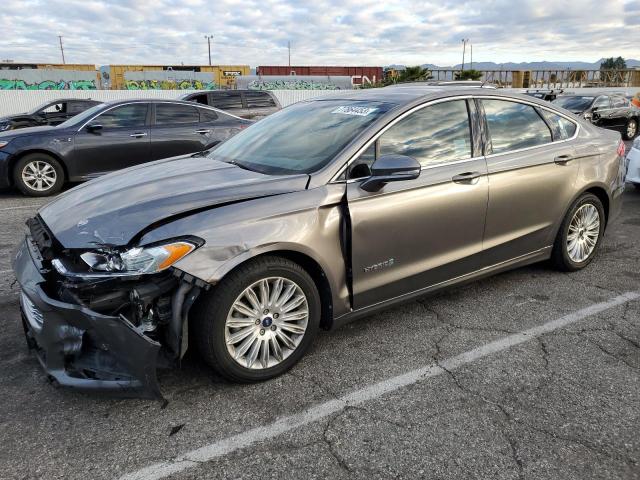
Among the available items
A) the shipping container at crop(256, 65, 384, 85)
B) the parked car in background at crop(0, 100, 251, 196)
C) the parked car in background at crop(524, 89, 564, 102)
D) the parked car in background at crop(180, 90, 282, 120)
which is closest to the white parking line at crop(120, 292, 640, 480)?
the parked car in background at crop(0, 100, 251, 196)

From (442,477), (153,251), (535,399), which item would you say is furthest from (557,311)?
(153,251)

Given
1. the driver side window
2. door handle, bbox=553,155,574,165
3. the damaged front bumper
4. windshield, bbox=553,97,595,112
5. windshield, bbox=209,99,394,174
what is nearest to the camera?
the damaged front bumper

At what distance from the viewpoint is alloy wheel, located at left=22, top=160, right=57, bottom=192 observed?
27.8ft

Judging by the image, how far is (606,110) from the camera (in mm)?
16500

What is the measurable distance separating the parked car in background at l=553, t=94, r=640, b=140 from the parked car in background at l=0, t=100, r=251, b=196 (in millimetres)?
11016

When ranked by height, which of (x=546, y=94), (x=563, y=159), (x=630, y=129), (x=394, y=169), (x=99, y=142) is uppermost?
(x=546, y=94)

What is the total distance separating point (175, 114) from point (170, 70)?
44.4m

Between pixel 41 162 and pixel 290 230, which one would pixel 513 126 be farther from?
pixel 41 162

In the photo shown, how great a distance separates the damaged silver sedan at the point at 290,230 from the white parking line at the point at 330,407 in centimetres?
36

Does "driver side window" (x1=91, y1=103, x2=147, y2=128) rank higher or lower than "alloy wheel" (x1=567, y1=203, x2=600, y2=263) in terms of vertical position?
higher

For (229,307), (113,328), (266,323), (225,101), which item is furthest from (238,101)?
(113,328)

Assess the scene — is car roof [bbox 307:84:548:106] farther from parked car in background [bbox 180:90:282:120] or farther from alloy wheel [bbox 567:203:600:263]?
parked car in background [bbox 180:90:282:120]

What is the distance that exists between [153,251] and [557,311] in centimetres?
301

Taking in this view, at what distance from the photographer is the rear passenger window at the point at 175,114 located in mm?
9172
